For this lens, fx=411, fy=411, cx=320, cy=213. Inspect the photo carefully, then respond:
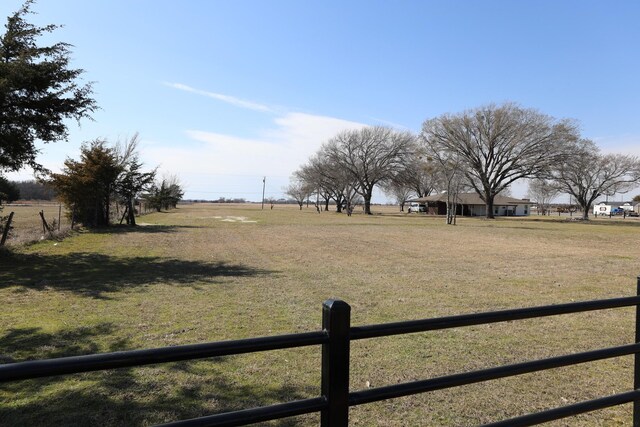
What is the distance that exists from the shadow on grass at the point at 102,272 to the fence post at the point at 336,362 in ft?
25.0

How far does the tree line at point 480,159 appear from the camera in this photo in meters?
51.2

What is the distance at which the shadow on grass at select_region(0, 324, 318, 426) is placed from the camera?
3.49 metres

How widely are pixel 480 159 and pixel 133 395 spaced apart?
194 feet

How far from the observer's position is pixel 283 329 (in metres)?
6.04

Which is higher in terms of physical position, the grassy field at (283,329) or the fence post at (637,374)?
the fence post at (637,374)

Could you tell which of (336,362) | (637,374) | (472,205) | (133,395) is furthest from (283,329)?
(472,205)

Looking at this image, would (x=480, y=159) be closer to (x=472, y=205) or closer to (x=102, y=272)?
(x=472, y=205)

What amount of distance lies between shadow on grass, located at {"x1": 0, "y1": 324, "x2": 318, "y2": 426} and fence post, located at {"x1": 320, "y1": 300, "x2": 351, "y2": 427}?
202 cm

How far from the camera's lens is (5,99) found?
11719mm

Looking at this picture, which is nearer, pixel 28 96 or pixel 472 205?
pixel 28 96

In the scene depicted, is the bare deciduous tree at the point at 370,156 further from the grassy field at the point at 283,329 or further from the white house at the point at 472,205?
the grassy field at the point at 283,329

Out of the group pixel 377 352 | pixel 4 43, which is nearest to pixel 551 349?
pixel 377 352

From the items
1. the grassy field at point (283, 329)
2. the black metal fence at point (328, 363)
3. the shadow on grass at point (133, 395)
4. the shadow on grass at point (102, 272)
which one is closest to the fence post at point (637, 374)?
the black metal fence at point (328, 363)

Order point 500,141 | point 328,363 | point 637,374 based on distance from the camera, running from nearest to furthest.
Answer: point 328,363 < point 637,374 < point 500,141
